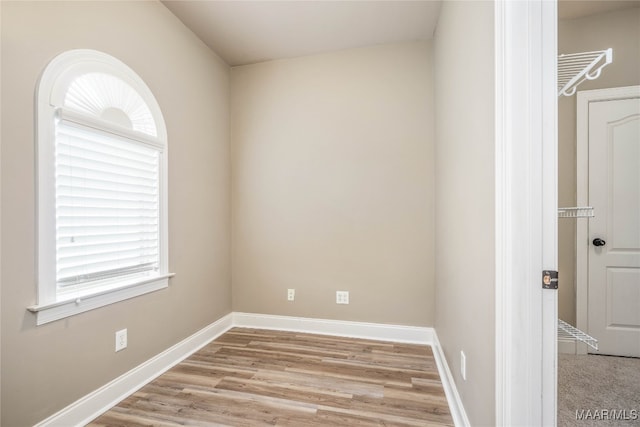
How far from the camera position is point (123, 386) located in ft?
6.36

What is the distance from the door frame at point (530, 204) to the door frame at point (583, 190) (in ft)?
6.31

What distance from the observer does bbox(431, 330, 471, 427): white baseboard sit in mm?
1619

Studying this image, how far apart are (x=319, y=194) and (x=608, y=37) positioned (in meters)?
2.74

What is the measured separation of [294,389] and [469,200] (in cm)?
167

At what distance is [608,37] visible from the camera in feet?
7.93

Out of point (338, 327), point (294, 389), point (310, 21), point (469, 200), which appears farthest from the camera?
point (338, 327)

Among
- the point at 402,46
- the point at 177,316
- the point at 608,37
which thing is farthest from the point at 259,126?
the point at 608,37

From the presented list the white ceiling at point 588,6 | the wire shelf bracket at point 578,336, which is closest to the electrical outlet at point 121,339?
the wire shelf bracket at point 578,336

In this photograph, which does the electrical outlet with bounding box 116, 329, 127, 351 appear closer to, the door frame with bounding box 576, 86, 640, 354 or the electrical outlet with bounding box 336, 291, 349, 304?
the electrical outlet with bounding box 336, 291, 349, 304

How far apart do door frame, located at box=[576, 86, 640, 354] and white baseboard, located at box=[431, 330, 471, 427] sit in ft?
3.83

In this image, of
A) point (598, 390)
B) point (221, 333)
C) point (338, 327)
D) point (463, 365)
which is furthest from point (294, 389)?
point (598, 390)

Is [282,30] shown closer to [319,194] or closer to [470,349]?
[319,194]

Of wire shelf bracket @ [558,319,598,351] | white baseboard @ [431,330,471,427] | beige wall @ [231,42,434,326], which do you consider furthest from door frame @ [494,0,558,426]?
beige wall @ [231,42,434,326]

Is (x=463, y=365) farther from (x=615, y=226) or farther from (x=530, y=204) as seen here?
(x=615, y=226)
